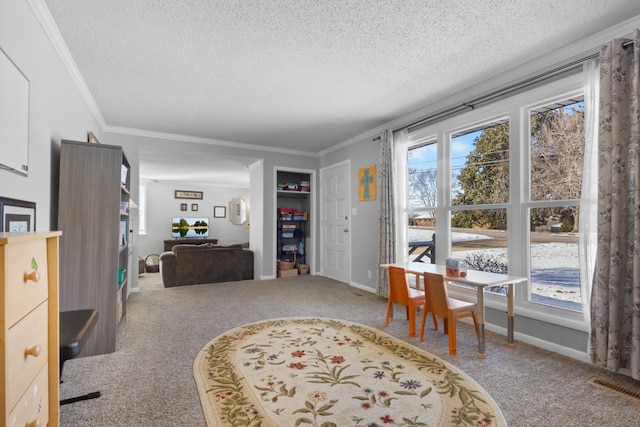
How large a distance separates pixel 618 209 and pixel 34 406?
3.18 metres

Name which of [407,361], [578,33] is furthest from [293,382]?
[578,33]

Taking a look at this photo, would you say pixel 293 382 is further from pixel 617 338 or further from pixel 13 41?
pixel 13 41

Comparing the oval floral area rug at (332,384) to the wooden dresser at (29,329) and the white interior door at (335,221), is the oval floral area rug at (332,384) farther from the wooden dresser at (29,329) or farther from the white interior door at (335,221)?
the white interior door at (335,221)

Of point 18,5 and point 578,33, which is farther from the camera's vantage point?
point 578,33

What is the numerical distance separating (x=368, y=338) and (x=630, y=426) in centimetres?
170

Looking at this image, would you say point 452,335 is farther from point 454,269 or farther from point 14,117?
point 14,117

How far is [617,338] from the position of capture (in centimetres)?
215

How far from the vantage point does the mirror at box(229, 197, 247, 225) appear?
33.6 feet

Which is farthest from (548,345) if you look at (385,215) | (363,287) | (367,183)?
(367,183)

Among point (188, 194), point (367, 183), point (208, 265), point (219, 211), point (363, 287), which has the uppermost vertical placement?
point (188, 194)

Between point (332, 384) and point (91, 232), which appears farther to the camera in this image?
point (91, 232)

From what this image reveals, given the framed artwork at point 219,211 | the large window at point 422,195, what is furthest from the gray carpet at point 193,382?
the framed artwork at point 219,211

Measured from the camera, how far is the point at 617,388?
2.04 meters

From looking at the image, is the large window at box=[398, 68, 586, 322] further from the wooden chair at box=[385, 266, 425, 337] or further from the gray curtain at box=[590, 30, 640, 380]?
the wooden chair at box=[385, 266, 425, 337]
